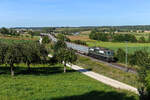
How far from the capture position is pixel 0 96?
16781mm

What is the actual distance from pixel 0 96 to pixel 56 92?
16.9 feet

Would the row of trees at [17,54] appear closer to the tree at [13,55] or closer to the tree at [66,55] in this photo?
the tree at [13,55]

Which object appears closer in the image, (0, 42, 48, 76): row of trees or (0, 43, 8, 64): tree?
(0, 42, 48, 76): row of trees

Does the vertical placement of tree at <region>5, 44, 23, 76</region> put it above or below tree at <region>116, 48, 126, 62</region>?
above

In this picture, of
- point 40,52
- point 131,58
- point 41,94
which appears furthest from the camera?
point 131,58

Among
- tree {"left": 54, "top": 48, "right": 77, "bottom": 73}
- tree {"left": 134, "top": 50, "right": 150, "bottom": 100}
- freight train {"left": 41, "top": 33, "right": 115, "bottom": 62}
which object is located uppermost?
tree {"left": 134, "top": 50, "right": 150, "bottom": 100}

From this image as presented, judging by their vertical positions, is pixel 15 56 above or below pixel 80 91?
above

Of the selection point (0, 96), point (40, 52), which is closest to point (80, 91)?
point (0, 96)

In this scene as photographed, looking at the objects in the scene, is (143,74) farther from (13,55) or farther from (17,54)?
(13,55)

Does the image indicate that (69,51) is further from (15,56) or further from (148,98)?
(148,98)

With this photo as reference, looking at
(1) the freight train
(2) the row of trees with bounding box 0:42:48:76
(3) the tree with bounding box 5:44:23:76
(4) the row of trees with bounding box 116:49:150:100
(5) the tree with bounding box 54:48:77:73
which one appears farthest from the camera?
(1) the freight train

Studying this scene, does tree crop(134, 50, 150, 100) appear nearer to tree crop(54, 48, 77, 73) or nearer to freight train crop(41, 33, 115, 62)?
tree crop(54, 48, 77, 73)

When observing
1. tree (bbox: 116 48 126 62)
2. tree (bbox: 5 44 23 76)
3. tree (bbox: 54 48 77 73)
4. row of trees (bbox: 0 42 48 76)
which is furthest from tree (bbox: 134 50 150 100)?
tree (bbox: 116 48 126 62)

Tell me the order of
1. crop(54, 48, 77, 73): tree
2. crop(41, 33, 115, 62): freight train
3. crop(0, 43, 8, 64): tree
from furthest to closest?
1. crop(41, 33, 115, 62): freight train
2. crop(54, 48, 77, 73): tree
3. crop(0, 43, 8, 64): tree
